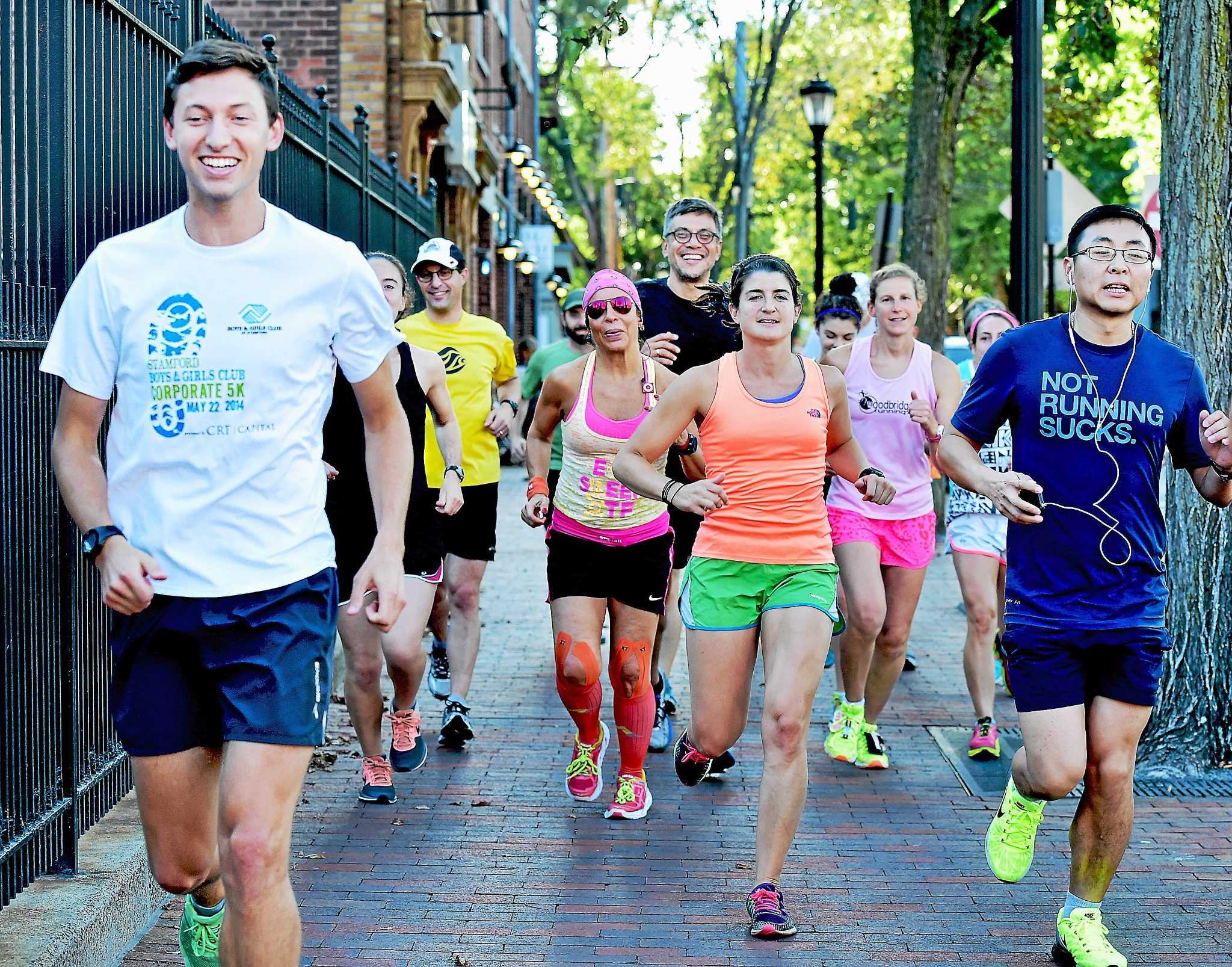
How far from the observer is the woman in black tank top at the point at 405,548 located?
6.16 meters

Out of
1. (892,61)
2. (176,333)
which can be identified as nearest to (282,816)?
(176,333)

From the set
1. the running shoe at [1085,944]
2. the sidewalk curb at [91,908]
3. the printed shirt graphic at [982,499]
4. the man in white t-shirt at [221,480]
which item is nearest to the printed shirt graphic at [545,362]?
the printed shirt graphic at [982,499]

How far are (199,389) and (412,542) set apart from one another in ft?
10.5

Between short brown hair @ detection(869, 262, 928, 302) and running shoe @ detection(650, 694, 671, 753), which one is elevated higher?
short brown hair @ detection(869, 262, 928, 302)

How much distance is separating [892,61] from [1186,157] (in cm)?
2678

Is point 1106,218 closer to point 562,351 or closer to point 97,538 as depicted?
point 97,538

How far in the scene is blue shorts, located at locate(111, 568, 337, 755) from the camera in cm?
344

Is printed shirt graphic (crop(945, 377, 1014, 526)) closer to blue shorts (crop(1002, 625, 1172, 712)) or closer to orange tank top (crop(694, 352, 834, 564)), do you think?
orange tank top (crop(694, 352, 834, 564))

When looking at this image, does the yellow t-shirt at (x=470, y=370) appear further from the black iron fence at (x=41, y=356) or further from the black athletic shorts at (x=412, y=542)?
the black iron fence at (x=41, y=356)

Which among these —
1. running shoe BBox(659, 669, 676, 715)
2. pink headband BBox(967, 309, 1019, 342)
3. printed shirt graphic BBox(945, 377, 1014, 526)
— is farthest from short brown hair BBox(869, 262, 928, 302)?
running shoe BBox(659, 669, 676, 715)

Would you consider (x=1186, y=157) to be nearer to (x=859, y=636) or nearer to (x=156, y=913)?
(x=859, y=636)

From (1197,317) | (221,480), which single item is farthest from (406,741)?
(1197,317)

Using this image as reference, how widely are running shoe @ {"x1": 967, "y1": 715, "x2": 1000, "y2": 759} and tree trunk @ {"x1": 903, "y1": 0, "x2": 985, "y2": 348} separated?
9681mm

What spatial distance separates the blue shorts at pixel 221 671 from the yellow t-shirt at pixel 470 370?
4.29 metres
